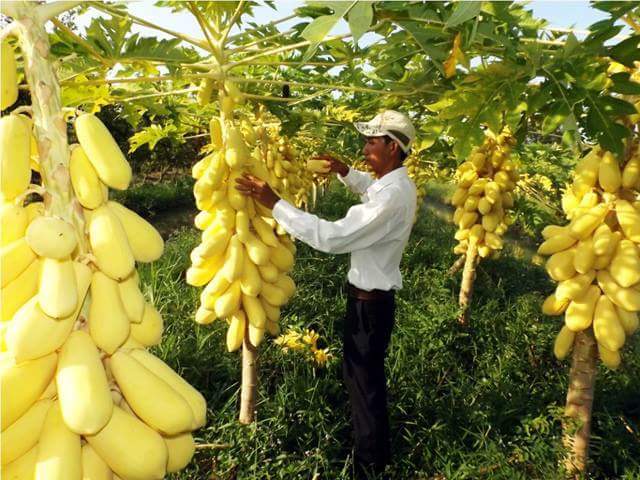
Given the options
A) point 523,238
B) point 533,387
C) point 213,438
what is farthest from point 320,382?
point 523,238

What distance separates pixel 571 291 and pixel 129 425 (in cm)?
222

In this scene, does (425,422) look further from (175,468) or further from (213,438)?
(175,468)

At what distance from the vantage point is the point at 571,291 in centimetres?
238

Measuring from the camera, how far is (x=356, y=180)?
3562mm

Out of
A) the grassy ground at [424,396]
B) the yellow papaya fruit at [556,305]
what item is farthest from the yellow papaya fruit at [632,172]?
the grassy ground at [424,396]

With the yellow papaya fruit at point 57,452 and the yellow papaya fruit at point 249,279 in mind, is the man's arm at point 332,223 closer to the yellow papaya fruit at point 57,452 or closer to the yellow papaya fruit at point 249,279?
the yellow papaya fruit at point 249,279

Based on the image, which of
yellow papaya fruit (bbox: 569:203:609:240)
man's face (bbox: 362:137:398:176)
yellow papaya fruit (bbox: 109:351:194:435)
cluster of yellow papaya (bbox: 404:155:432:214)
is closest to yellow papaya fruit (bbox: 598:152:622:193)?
yellow papaya fruit (bbox: 569:203:609:240)

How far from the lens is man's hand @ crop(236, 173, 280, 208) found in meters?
2.37

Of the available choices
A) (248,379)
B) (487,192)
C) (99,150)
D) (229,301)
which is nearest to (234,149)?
(229,301)

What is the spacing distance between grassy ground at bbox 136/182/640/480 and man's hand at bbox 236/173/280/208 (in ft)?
4.85

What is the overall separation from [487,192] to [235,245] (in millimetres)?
2565

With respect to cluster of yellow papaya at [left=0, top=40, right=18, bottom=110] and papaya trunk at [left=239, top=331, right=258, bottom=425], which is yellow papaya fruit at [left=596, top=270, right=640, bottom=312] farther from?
cluster of yellow papaya at [left=0, top=40, right=18, bottom=110]

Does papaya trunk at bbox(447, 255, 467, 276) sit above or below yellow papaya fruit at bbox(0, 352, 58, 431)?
below

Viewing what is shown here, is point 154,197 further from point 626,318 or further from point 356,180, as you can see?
point 626,318
